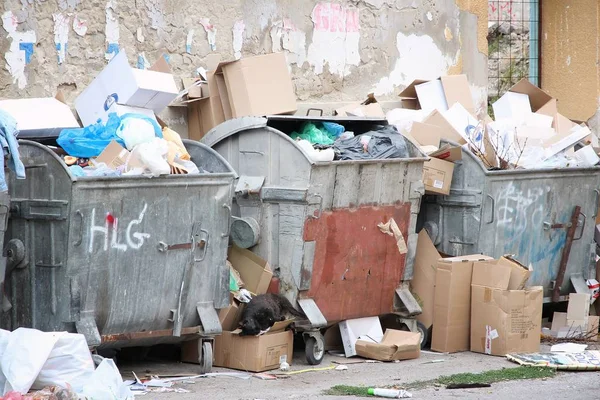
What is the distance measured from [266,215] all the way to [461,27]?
440 centimetres

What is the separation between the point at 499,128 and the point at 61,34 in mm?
3537

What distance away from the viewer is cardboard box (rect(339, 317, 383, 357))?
306 inches

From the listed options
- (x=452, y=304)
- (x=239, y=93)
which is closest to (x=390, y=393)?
(x=452, y=304)

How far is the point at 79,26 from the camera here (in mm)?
8086

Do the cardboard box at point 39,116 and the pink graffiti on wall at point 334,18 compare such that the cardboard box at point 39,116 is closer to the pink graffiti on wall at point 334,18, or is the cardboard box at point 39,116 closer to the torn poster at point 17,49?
the torn poster at point 17,49

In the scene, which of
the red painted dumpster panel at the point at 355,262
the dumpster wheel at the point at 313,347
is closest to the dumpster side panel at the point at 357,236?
the red painted dumpster panel at the point at 355,262

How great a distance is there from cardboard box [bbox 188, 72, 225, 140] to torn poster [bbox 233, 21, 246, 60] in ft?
2.31

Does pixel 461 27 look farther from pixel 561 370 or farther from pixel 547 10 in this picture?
pixel 561 370

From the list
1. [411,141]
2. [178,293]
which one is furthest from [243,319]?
[411,141]

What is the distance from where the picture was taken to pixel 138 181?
21.4 feet

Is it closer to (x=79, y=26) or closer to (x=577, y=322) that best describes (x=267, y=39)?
(x=79, y=26)

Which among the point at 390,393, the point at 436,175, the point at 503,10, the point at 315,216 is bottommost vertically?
the point at 390,393

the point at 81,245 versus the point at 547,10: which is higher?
the point at 547,10

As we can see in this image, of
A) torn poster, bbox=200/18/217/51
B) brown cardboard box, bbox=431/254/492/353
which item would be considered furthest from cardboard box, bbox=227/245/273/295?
torn poster, bbox=200/18/217/51
